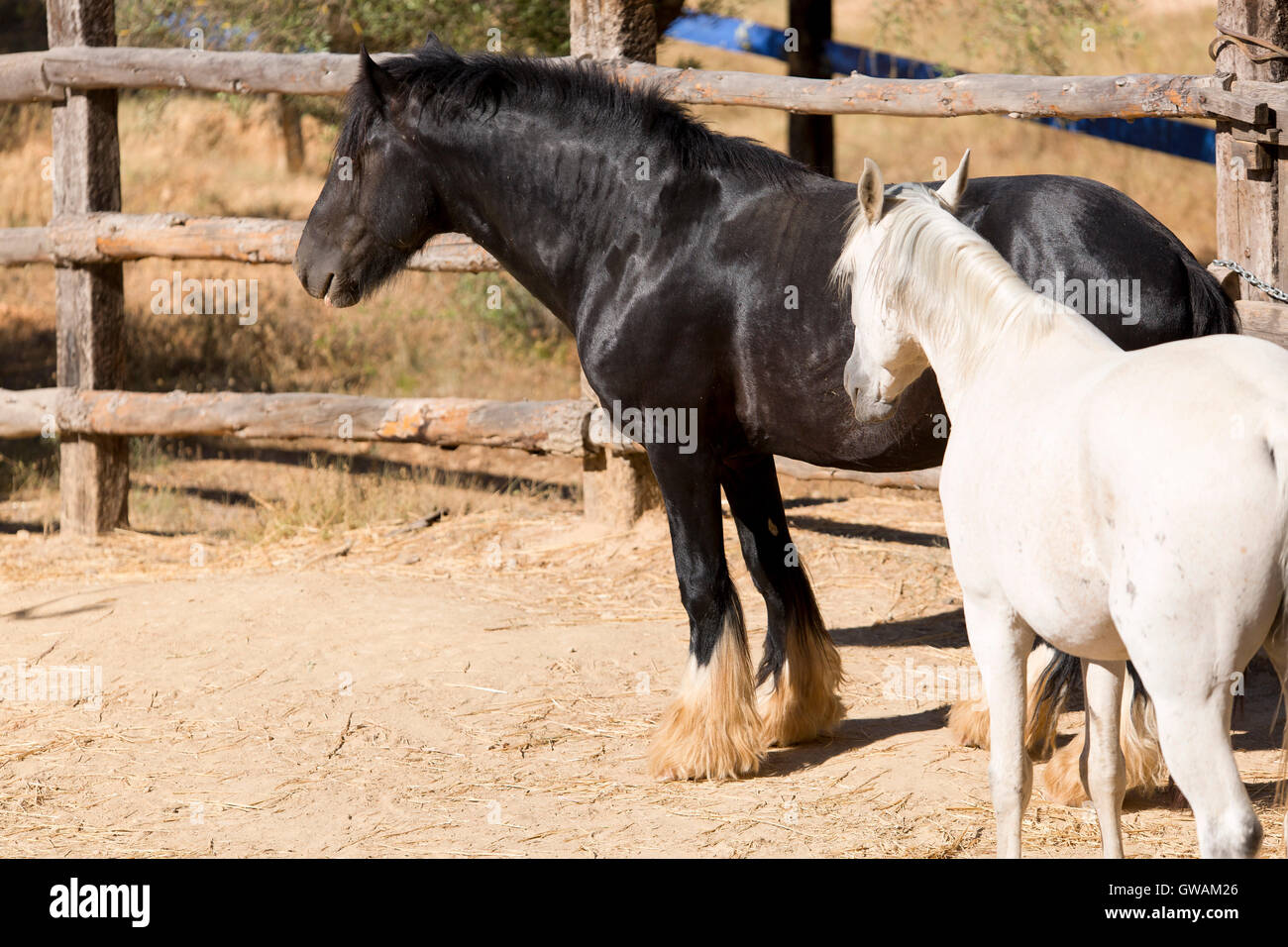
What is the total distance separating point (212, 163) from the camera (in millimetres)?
17031

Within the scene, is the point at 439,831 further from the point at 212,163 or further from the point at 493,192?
the point at 212,163

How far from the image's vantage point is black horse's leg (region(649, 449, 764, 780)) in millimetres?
3918

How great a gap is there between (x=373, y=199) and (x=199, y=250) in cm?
263

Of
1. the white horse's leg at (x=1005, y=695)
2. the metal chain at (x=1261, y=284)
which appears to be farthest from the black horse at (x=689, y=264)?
the white horse's leg at (x=1005, y=695)

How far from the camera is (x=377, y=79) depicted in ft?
13.3

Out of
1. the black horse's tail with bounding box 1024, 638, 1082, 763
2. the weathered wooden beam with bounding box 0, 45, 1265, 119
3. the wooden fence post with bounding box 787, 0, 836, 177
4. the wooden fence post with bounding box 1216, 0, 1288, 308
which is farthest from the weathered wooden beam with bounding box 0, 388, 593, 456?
the wooden fence post with bounding box 787, 0, 836, 177

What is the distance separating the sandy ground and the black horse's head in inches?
59.1

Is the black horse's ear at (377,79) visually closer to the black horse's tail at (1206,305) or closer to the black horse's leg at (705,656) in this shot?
the black horse's leg at (705,656)

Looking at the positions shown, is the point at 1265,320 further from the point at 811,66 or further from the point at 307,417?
the point at 811,66

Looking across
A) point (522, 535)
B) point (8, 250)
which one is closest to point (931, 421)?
point (522, 535)

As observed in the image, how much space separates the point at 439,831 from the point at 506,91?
Result: 2.33m

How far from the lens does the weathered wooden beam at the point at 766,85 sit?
4.47 metres

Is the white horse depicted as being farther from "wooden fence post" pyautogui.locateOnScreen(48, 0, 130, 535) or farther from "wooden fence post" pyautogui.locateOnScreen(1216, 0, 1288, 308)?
"wooden fence post" pyautogui.locateOnScreen(48, 0, 130, 535)

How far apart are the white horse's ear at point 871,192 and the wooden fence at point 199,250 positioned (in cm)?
247
